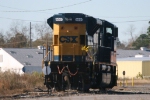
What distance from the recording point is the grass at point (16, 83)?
27820 mm

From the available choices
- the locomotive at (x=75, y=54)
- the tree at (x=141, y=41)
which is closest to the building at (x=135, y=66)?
the locomotive at (x=75, y=54)

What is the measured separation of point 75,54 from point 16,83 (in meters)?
5.55

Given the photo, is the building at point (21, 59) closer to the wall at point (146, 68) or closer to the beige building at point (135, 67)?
the beige building at point (135, 67)

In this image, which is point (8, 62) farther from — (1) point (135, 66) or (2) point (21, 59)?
(1) point (135, 66)

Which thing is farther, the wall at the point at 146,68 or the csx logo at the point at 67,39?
the wall at the point at 146,68

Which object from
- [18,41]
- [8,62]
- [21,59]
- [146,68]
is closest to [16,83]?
[146,68]

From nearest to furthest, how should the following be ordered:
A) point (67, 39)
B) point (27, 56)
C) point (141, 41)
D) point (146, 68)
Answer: point (67, 39) < point (146, 68) < point (27, 56) < point (141, 41)

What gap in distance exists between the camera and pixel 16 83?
30281 millimetres

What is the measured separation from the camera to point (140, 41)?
127 metres

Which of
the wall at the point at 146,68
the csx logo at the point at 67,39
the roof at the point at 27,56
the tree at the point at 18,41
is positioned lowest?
the wall at the point at 146,68

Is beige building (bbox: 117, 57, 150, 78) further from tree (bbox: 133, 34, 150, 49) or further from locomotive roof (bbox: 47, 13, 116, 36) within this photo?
tree (bbox: 133, 34, 150, 49)

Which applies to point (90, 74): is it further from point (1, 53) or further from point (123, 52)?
point (123, 52)

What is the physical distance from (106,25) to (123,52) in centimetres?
6003

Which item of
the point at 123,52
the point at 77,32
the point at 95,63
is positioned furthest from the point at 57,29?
the point at 123,52
